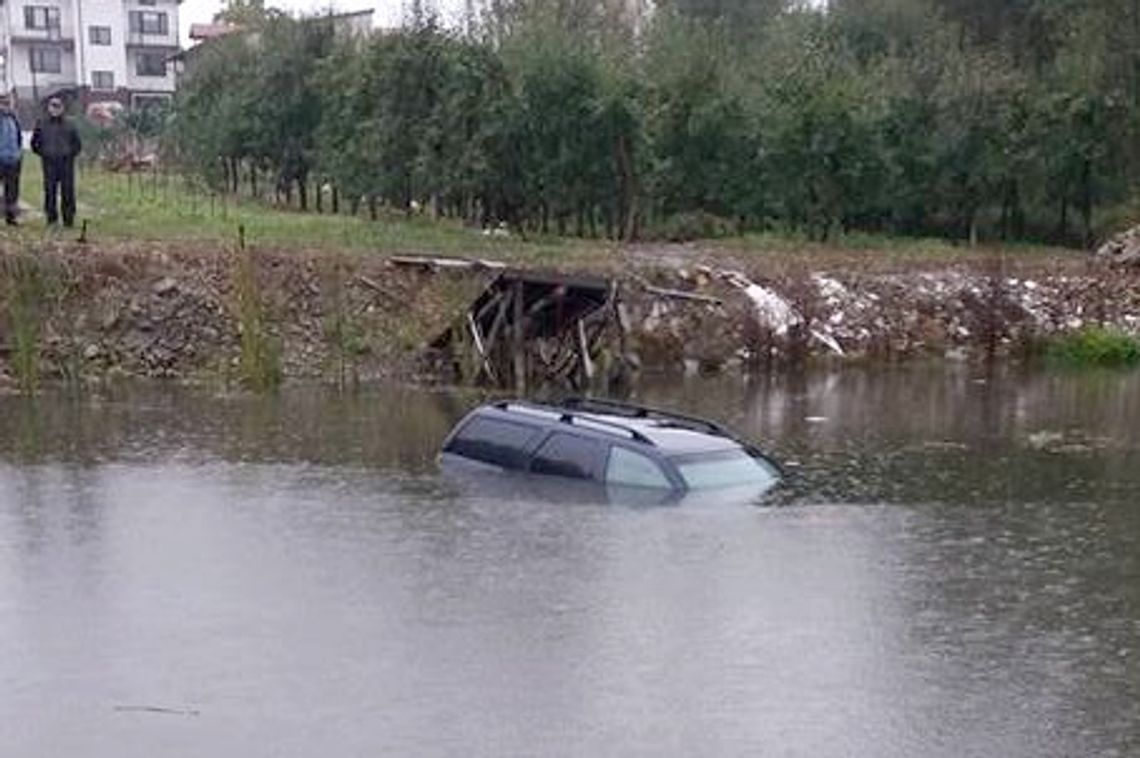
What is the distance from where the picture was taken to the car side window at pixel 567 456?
25250mm

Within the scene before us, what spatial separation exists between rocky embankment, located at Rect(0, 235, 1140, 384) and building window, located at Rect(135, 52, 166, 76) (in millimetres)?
82612

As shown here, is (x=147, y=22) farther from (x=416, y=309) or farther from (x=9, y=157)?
(x=416, y=309)

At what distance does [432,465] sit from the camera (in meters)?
27.8

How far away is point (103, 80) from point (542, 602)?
10616 cm

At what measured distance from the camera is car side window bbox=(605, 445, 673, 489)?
24531 mm

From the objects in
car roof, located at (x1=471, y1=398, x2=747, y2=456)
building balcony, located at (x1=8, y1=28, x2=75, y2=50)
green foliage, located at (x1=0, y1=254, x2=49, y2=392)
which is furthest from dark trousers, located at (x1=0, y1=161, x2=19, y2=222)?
building balcony, located at (x1=8, y1=28, x2=75, y2=50)

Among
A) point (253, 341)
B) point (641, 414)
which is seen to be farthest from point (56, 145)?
point (641, 414)

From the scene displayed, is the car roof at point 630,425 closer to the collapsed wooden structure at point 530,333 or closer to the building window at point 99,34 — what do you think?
the collapsed wooden structure at point 530,333

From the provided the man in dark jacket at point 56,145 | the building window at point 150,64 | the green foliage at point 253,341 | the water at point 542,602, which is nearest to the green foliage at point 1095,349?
the water at point 542,602

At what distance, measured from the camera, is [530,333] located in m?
38.3

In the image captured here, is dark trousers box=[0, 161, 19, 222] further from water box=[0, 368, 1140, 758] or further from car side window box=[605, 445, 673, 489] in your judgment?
car side window box=[605, 445, 673, 489]

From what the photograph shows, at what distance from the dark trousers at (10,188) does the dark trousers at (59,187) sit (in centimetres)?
62

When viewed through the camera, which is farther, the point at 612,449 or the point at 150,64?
the point at 150,64

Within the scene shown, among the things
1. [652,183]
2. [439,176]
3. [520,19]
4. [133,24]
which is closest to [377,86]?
[439,176]
